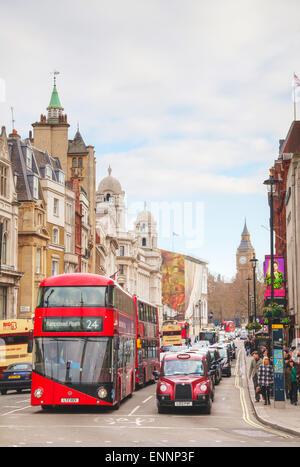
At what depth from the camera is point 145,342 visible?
36312 millimetres

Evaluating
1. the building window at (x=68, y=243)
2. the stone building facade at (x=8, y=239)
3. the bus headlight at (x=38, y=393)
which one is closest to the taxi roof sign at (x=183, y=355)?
the bus headlight at (x=38, y=393)

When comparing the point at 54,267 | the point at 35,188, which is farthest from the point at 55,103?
the point at 54,267

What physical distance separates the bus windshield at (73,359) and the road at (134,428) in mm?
1196

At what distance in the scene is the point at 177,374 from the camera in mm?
24266

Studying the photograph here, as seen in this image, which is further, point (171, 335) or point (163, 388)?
point (171, 335)

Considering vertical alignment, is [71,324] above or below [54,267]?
below

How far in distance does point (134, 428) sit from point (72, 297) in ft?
17.3

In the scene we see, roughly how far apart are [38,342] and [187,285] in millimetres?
168529

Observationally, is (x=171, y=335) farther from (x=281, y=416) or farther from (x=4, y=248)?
(x=281, y=416)

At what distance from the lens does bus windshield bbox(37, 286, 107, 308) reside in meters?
22.5

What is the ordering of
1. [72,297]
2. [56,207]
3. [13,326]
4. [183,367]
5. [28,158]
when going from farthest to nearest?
[56,207] → [28,158] → [13,326] → [183,367] → [72,297]

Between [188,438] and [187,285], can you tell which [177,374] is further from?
[187,285]

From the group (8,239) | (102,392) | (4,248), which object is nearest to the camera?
(102,392)
